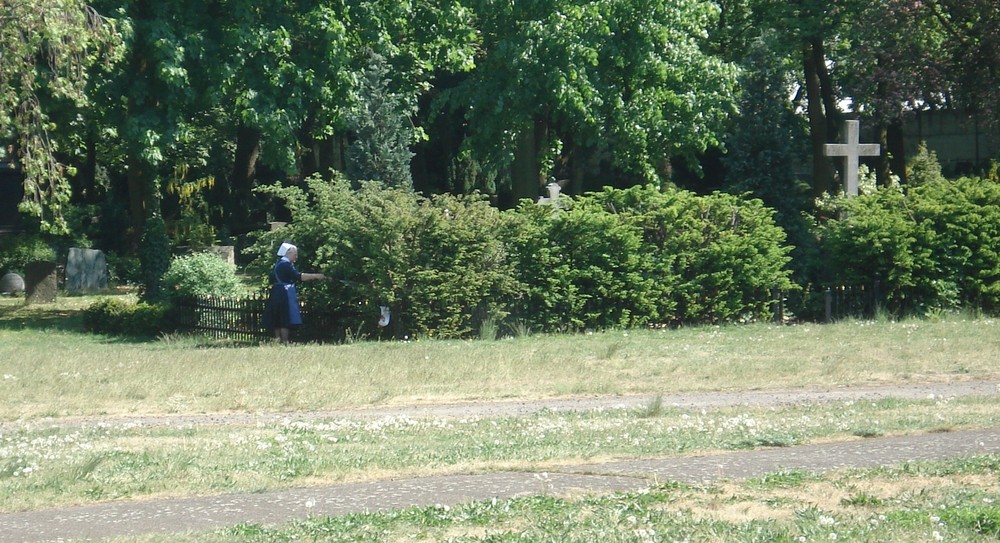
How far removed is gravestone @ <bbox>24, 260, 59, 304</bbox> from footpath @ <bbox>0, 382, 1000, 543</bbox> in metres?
21.7

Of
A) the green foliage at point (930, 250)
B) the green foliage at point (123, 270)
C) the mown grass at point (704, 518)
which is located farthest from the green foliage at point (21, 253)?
the mown grass at point (704, 518)

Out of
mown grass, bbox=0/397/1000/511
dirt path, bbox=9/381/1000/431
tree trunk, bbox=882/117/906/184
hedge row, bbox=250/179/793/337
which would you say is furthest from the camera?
tree trunk, bbox=882/117/906/184

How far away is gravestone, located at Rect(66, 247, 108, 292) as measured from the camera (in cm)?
3061

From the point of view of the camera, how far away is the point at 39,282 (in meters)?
27.5

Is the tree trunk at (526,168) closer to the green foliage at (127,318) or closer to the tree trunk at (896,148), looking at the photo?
the green foliage at (127,318)

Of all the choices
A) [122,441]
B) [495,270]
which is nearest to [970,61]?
[495,270]

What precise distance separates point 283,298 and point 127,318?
5456mm

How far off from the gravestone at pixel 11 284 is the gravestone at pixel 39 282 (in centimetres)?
303

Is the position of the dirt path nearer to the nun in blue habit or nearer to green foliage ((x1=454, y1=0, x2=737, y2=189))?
the nun in blue habit

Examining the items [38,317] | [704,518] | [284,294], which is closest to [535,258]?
[284,294]

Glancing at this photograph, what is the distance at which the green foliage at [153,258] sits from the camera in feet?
78.4

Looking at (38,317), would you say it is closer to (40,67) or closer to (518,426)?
(40,67)

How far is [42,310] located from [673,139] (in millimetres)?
14806

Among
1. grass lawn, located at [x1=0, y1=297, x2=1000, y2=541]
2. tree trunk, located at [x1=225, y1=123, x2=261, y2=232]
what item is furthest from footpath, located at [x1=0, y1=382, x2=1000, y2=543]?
tree trunk, located at [x1=225, y1=123, x2=261, y2=232]
